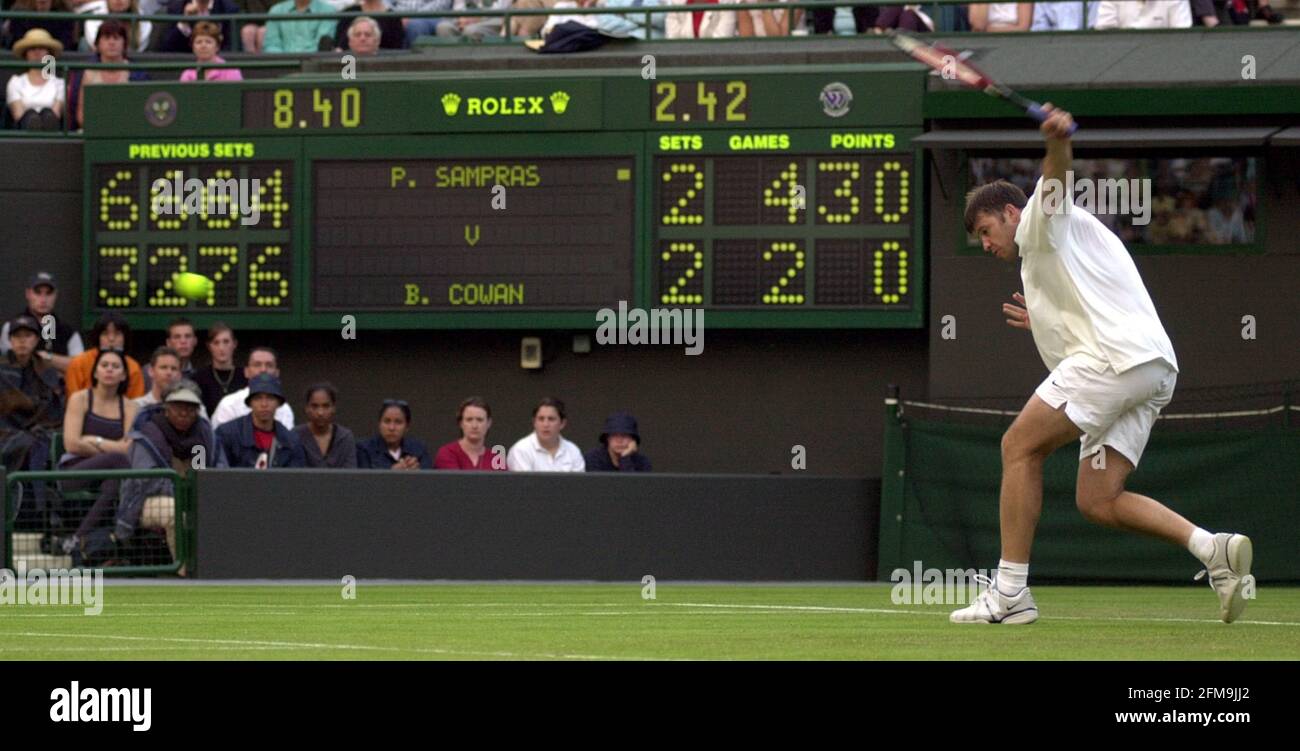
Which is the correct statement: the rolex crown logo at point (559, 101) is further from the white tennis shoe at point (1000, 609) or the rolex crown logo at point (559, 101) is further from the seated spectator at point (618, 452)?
the white tennis shoe at point (1000, 609)

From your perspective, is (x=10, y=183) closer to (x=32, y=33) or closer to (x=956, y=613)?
(x=32, y=33)

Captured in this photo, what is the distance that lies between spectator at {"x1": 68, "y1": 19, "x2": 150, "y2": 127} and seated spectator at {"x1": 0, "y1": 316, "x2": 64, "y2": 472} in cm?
261

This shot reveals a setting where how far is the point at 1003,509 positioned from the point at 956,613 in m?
0.54

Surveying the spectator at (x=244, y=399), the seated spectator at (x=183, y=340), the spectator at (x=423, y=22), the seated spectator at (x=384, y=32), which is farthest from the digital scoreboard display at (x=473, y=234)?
the spectator at (x=423, y=22)

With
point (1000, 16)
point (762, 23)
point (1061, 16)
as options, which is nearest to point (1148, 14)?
point (1061, 16)

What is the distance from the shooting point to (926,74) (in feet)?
53.3

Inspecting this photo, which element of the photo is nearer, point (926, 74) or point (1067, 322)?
point (1067, 322)

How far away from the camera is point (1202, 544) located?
28.4 ft

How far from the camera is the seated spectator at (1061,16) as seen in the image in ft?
59.6

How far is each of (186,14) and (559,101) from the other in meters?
4.62

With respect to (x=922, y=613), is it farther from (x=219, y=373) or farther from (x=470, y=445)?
(x=219, y=373)

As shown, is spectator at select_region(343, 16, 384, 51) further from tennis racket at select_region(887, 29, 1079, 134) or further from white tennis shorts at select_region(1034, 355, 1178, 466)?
white tennis shorts at select_region(1034, 355, 1178, 466)

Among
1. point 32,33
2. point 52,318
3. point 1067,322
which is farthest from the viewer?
point 32,33

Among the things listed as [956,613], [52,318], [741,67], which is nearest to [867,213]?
[741,67]
